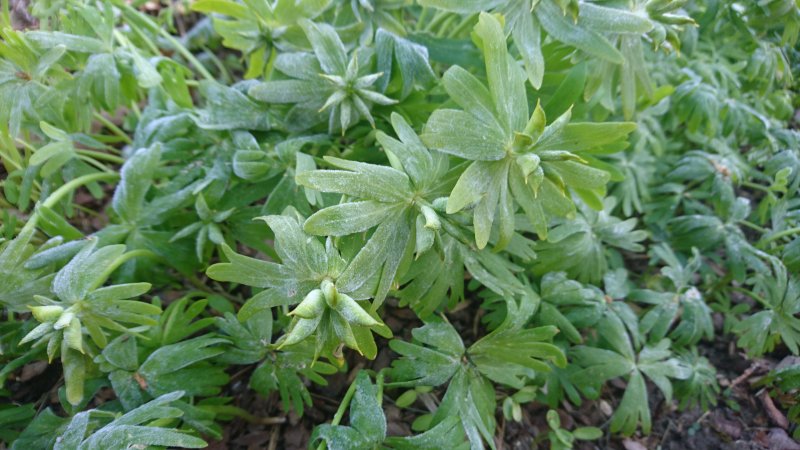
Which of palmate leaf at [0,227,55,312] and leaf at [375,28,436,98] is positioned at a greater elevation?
leaf at [375,28,436,98]

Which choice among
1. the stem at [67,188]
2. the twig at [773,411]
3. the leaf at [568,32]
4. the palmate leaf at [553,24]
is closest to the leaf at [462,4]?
the palmate leaf at [553,24]

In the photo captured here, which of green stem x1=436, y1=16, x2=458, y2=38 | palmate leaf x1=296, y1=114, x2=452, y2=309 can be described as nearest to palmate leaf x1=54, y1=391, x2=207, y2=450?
palmate leaf x1=296, y1=114, x2=452, y2=309

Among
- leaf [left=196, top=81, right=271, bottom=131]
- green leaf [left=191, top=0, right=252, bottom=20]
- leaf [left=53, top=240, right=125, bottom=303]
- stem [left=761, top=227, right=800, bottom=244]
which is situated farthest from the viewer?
stem [left=761, top=227, right=800, bottom=244]

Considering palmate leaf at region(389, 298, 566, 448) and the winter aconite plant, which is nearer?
the winter aconite plant

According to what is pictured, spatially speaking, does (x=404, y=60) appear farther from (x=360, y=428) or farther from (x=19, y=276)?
(x=19, y=276)

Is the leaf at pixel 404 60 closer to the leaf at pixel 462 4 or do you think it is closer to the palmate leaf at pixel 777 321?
the leaf at pixel 462 4

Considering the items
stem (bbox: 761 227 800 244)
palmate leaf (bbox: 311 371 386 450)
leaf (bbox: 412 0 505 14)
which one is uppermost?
leaf (bbox: 412 0 505 14)

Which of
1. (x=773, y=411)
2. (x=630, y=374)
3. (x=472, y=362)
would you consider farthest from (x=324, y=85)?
(x=773, y=411)

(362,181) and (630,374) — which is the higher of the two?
(362,181)

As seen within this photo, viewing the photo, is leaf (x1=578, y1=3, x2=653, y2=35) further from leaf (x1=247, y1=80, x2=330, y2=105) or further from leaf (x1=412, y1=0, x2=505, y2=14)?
leaf (x1=247, y1=80, x2=330, y2=105)

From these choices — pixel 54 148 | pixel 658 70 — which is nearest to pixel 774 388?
pixel 658 70
